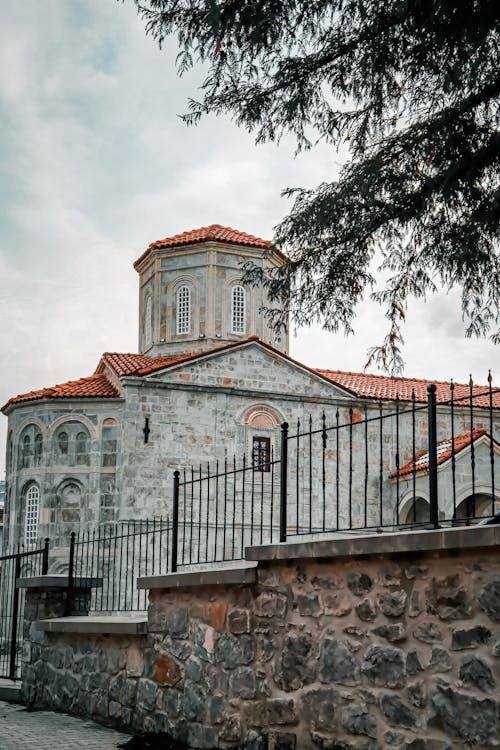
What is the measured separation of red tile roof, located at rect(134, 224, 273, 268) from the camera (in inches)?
1043

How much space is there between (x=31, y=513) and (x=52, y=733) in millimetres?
14904

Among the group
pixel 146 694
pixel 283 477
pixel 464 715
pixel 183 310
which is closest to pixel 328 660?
pixel 464 715

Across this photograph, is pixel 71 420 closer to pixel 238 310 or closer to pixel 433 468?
pixel 238 310

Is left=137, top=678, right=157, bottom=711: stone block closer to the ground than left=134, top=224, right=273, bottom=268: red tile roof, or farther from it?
closer to the ground

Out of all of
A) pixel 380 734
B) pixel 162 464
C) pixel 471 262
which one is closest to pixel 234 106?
pixel 471 262

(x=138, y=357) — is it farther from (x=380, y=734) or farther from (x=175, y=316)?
(x=380, y=734)

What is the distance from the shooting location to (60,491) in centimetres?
2203

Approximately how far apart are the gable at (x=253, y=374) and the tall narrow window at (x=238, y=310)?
268cm

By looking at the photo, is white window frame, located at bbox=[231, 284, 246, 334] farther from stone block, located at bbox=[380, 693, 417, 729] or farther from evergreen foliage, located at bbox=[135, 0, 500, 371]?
stone block, located at bbox=[380, 693, 417, 729]

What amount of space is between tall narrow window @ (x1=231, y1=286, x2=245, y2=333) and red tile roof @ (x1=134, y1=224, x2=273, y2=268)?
4.87ft

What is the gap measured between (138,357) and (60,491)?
4702mm

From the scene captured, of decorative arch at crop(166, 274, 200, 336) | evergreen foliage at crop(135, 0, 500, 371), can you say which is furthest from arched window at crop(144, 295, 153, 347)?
evergreen foliage at crop(135, 0, 500, 371)

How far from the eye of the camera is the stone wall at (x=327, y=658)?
4.82 meters

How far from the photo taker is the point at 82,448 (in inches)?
874
